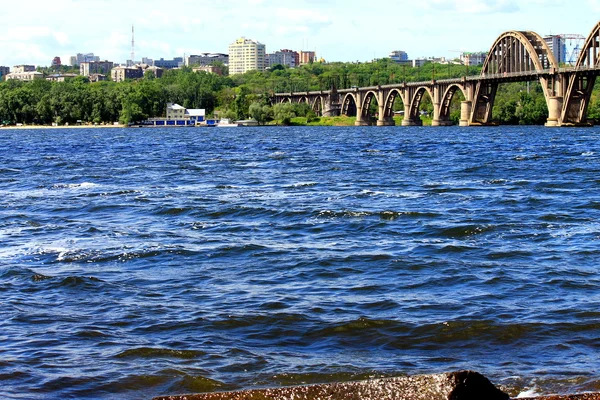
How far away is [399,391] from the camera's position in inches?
226

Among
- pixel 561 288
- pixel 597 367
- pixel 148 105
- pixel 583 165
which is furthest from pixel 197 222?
pixel 148 105

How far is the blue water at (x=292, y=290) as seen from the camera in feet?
32.9

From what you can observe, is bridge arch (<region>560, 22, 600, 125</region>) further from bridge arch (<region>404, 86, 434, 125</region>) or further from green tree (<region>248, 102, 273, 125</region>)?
green tree (<region>248, 102, 273, 125</region>)

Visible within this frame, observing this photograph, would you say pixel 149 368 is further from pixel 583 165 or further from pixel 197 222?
pixel 583 165

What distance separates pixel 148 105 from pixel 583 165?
164 m

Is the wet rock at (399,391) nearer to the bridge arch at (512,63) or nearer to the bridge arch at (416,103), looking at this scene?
the bridge arch at (512,63)

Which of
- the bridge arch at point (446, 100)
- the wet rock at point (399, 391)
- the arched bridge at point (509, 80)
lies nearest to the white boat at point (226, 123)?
the arched bridge at point (509, 80)

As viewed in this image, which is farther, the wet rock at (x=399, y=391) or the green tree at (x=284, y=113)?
the green tree at (x=284, y=113)

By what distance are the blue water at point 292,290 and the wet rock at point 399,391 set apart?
137 inches

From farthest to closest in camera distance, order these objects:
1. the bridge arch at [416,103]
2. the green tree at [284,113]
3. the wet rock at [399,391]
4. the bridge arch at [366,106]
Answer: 1. the green tree at [284,113]
2. the bridge arch at [366,106]
3. the bridge arch at [416,103]
4. the wet rock at [399,391]

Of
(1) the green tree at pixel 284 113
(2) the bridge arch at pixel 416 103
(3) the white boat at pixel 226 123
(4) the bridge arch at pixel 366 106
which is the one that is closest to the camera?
(2) the bridge arch at pixel 416 103

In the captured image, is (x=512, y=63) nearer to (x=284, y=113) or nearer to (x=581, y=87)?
(x=581, y=87)

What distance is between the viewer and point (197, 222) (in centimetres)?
2280

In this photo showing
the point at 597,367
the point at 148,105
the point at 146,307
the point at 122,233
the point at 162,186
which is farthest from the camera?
the point at 148,105
